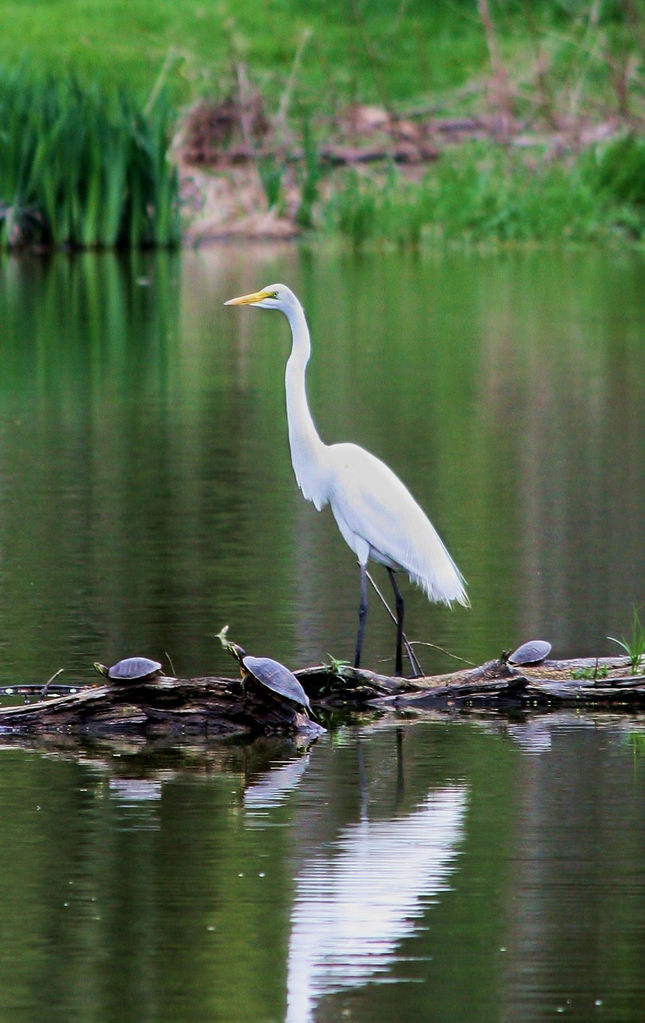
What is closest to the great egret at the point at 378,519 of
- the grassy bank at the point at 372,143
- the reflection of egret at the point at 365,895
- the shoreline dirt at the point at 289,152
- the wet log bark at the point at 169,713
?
the wet log bark at the point at 169,713

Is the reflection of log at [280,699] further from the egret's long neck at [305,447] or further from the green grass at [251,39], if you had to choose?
the green grass at [251,39]

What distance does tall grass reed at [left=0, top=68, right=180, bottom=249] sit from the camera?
1058 inches

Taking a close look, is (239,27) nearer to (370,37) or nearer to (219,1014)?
(370,37)

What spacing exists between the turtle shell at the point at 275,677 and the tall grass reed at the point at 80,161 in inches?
817

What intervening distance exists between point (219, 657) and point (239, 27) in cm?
3698

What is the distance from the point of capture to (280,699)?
6750mm

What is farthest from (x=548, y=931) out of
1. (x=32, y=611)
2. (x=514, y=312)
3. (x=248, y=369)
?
(x=514, y=312)

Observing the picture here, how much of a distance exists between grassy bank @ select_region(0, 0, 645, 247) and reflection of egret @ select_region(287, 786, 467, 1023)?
2163 cm

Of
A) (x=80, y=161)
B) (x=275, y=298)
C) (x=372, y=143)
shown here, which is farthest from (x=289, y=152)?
(x=275, y=298)

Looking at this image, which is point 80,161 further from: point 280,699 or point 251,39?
point 280,699

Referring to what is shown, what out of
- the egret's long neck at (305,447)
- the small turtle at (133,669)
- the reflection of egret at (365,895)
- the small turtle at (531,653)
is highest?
the egret's long neck at (305,447)

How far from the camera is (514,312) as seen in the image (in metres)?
22.5

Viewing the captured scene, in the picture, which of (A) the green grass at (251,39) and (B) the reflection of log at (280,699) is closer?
(B) the reflection of log at (280,699)

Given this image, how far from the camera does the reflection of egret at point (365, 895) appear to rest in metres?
4.76
